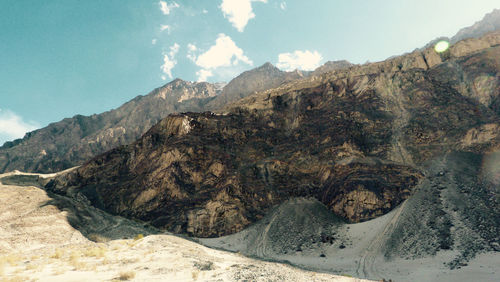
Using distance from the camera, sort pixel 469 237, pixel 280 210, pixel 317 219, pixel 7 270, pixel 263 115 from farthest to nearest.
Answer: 1. pixel 263 115
2. pixel 280 210
3. pixel 317 219
4. pixel 469 237
5. pixel 7 270

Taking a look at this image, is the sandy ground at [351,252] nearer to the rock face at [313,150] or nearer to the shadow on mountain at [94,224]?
the rock face at [313,150]

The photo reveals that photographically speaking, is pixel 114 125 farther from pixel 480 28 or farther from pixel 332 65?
pixel 480 28

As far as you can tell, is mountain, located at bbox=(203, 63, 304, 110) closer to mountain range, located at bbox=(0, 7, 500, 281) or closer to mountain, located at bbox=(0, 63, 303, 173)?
mountain, located at bbox=(0, 63, 303, 173)

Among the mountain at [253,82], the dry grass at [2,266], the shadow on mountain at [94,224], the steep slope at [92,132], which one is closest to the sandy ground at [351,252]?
the shadow on mountain at [94,224]

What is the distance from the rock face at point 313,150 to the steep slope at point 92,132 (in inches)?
2472

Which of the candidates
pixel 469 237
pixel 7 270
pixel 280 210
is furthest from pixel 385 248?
pixel 7 270

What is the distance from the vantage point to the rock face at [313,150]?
169ft

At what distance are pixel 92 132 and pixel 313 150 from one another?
161 meters

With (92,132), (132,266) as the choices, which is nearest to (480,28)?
(132,266)

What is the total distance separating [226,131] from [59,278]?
6701 cm

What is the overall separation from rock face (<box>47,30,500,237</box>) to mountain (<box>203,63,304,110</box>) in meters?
73.1

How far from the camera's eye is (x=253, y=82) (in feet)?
564

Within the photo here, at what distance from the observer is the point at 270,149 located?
2906 inches

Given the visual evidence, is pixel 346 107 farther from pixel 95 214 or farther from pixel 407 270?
pixel 95 214
